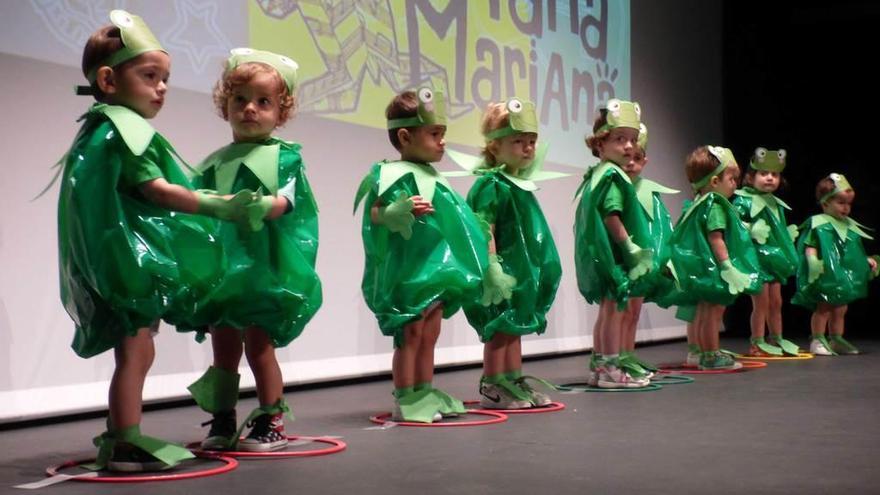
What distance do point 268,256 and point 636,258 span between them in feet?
6.44

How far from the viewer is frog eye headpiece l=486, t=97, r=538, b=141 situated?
4117 mm

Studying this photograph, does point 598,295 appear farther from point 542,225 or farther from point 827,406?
point 827,406

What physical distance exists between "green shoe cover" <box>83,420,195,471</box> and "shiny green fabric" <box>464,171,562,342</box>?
61.2 inches

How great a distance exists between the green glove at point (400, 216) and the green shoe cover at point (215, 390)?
72cm

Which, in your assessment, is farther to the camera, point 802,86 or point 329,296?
point 802,86

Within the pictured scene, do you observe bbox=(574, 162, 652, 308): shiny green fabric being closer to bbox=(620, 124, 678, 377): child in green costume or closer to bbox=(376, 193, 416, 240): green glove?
bbox=(620, 124, 678, 377): child in green costume

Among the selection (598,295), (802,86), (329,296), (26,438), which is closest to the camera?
(26,438)

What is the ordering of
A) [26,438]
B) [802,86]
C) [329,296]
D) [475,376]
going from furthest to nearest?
[802,86] → [475,376] → [329,296] → [26,438]

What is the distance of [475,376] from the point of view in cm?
570

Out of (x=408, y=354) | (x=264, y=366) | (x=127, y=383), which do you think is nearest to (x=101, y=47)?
(x=127, y=383)

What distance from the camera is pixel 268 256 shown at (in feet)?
9.91

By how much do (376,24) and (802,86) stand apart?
5.54 meters

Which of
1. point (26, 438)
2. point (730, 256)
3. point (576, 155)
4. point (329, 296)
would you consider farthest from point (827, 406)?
point (576, 155)

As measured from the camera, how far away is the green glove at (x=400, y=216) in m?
3.46
